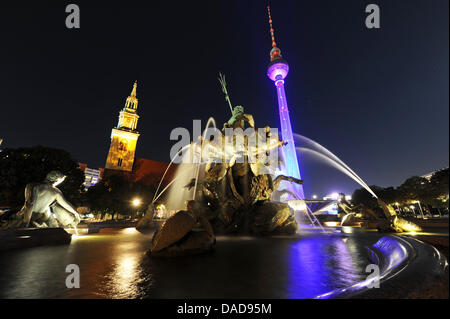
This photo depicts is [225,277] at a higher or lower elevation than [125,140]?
lower

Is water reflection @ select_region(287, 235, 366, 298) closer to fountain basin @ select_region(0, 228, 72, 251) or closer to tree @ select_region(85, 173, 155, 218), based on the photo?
fountain basin @ select_region(0, 228, 72, 251)

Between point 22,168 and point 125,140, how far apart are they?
53.9 meters

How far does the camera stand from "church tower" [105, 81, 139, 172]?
68875 millimetres

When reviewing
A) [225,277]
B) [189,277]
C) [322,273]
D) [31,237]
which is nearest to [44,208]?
[31,237]

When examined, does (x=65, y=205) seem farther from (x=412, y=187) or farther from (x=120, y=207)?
(x=412, y=187)

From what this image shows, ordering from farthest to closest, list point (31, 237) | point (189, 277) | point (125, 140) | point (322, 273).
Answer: point (125, 140), point (31, 237), point (322, 273), point (189, 277)

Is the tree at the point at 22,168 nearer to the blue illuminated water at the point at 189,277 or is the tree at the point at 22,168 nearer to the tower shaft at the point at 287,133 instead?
the blue illuminated water at the point at 189,277

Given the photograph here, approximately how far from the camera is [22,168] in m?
19.8

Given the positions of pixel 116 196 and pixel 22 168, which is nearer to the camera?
pixel 22 168

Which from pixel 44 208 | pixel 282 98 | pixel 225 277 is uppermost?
pixel 282 98

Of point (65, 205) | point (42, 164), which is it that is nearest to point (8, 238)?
point (65, 205)

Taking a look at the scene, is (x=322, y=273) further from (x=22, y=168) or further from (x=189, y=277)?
(x=22, y=168)

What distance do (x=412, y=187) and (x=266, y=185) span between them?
1943 inches

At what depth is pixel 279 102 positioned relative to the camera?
3285 inches
